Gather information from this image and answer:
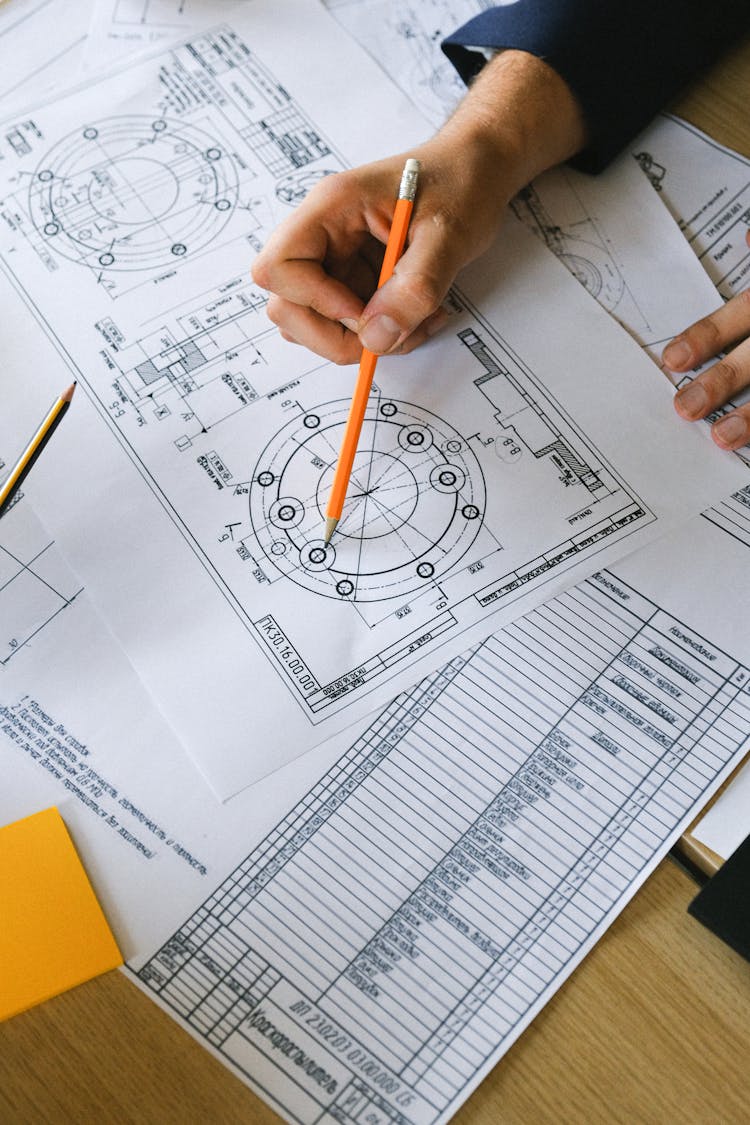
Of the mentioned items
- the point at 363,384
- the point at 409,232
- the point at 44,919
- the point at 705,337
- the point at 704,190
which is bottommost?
the point at 44,919

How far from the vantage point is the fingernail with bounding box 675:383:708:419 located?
27.3 inches

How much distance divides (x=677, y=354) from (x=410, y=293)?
0.23 metres

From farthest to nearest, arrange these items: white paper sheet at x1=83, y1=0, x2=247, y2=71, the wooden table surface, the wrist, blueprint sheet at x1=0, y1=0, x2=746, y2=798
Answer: white paper sheet at x1=83, y1=0, x2=247, y2=71, the wrist, blueprint sheet at x1=0, y1=0, x2=746, y2=798, the wooden table surface

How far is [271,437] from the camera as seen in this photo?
0.68 m

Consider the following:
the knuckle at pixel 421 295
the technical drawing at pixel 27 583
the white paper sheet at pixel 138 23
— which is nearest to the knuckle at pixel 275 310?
the knuckle at pixel 421 295

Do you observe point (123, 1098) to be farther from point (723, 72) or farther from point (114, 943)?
point (723, 72)

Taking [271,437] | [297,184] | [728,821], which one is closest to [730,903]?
[728,821]

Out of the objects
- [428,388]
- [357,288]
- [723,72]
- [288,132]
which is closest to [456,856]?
[428,388]

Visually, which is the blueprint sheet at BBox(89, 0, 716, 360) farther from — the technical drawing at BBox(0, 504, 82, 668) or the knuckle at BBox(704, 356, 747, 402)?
the technical drawing at BBox(0, 504, 82, 668)

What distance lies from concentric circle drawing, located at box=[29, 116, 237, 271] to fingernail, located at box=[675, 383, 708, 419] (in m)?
0.41

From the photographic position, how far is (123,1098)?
517 mm

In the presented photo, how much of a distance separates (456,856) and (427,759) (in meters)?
0.06

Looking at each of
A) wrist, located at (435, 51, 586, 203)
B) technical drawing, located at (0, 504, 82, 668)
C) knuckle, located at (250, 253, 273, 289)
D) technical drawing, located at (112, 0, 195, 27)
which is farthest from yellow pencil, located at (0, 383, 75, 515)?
technical drawing, located at (112, 0, 195, 27)

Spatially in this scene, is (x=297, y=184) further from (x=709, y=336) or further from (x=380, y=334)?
(x=709, y=336)
